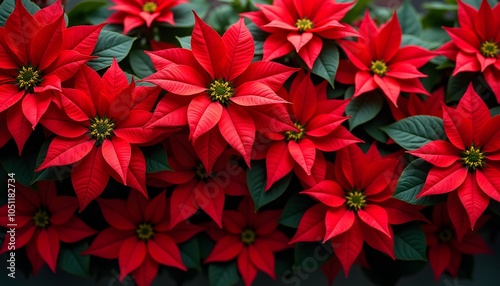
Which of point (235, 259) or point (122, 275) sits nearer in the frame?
point (122, 275)

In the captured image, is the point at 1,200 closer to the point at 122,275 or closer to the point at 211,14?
the point at 122,275

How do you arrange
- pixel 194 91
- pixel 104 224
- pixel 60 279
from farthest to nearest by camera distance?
1. pixel 60 279
2. pixel 104 224
3. pixel 194 91

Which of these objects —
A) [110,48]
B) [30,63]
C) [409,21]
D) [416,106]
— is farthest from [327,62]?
[30,63]

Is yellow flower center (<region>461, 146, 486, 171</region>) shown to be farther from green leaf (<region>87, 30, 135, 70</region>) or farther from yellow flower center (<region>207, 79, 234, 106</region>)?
green leaf (<region>87, 30, 135, 70</region>)

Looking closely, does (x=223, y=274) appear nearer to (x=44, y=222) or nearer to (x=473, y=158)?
(x=44, y=222)

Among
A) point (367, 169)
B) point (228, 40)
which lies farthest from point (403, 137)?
point (228, 40)

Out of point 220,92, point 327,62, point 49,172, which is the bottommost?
point 49,172
